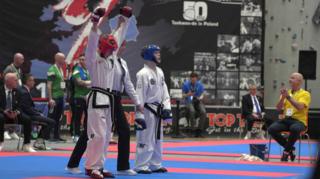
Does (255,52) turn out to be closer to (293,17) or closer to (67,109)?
(293,17)

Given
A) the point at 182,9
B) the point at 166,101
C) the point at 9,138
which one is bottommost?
the point at 9,138

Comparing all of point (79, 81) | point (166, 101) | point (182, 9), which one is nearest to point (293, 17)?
point (182, 9)

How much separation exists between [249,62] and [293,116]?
29.0 feet

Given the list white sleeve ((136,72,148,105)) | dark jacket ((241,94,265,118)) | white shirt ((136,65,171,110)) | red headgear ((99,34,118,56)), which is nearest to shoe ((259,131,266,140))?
dark jacket ((241,94,265,118))

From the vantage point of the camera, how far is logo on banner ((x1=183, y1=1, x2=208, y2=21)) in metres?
19.8

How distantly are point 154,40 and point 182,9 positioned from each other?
1312mm

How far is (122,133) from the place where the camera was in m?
7.64

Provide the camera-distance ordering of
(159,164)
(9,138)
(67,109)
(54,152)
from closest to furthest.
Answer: (159,164) → (54,152) → (9,138) → (67,109)

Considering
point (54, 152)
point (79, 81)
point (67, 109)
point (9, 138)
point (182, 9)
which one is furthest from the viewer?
point (182, 9)

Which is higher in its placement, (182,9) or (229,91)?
(182,9)

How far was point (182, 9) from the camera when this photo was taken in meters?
19.8

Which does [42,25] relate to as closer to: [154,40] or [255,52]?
[154,40]

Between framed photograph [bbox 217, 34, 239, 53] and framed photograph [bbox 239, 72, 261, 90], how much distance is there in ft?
2.75

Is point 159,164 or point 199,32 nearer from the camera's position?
point 159,164
